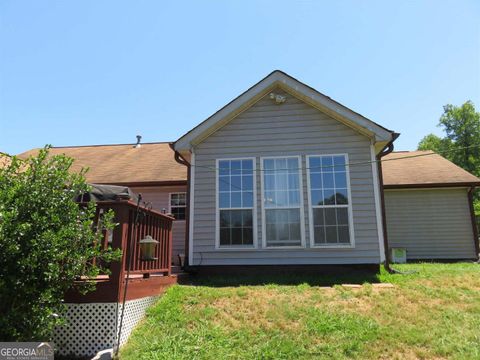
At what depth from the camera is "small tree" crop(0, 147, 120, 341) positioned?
356cm

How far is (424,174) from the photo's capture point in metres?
13.1

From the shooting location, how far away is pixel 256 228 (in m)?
8.16

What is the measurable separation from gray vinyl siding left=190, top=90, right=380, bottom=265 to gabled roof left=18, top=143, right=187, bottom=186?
10.8ft

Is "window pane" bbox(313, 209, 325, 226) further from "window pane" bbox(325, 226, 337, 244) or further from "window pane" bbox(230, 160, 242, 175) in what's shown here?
"window pane" bbox(230, 160, 242, 175)

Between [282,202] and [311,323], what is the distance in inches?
150

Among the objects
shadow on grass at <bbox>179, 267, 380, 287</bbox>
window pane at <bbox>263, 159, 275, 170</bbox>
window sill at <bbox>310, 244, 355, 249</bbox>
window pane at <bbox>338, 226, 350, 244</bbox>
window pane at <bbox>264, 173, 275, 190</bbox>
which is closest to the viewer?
shadow on grass at <bbox>179, 267, 380, 287</bbox>

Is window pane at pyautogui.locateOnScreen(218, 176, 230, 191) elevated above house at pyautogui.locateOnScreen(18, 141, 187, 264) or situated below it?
below

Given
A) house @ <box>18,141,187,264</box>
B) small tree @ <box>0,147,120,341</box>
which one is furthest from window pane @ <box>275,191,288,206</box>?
small tree @ <box>0,147,120,341</box>

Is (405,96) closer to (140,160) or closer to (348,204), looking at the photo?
(348,204)

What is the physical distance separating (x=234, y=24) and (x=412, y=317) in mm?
7544

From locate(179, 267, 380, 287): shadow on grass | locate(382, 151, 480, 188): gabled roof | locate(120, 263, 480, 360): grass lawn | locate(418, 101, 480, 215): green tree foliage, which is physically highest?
locate(418, 101, 480, 215): green tree foliage

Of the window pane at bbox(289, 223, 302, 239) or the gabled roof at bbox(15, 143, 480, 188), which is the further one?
the gabled roof at bbox(15, 143, 480, 188)

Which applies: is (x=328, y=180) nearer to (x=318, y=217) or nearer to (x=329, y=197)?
(x=329, y=197)

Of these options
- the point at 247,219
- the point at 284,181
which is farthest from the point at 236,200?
the point at 284,181
